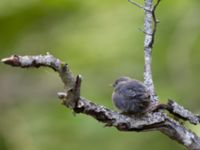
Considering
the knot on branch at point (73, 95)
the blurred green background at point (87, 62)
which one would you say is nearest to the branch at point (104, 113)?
the knot on branch at point (73, 95)

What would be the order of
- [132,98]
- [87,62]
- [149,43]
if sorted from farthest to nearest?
[87,62] → [149,43] → [132,98]

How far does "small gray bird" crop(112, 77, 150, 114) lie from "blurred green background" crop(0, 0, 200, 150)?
7.78 ft

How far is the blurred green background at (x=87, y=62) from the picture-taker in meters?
4.38

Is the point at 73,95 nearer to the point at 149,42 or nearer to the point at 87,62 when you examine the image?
the point at 149,42

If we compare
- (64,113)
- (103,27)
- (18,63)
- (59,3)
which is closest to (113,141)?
(64,113)

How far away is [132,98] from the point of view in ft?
5.38

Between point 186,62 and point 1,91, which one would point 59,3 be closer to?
point 1,91

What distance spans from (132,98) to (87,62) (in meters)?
3.20

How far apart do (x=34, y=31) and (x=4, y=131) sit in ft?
2.57

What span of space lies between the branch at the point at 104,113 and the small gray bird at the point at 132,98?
2 cm

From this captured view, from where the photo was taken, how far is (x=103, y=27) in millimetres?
4926

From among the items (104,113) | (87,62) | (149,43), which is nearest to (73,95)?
(104,113)

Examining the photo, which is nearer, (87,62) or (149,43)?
(149,43)

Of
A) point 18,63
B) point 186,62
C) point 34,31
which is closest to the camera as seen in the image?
point 18,63
